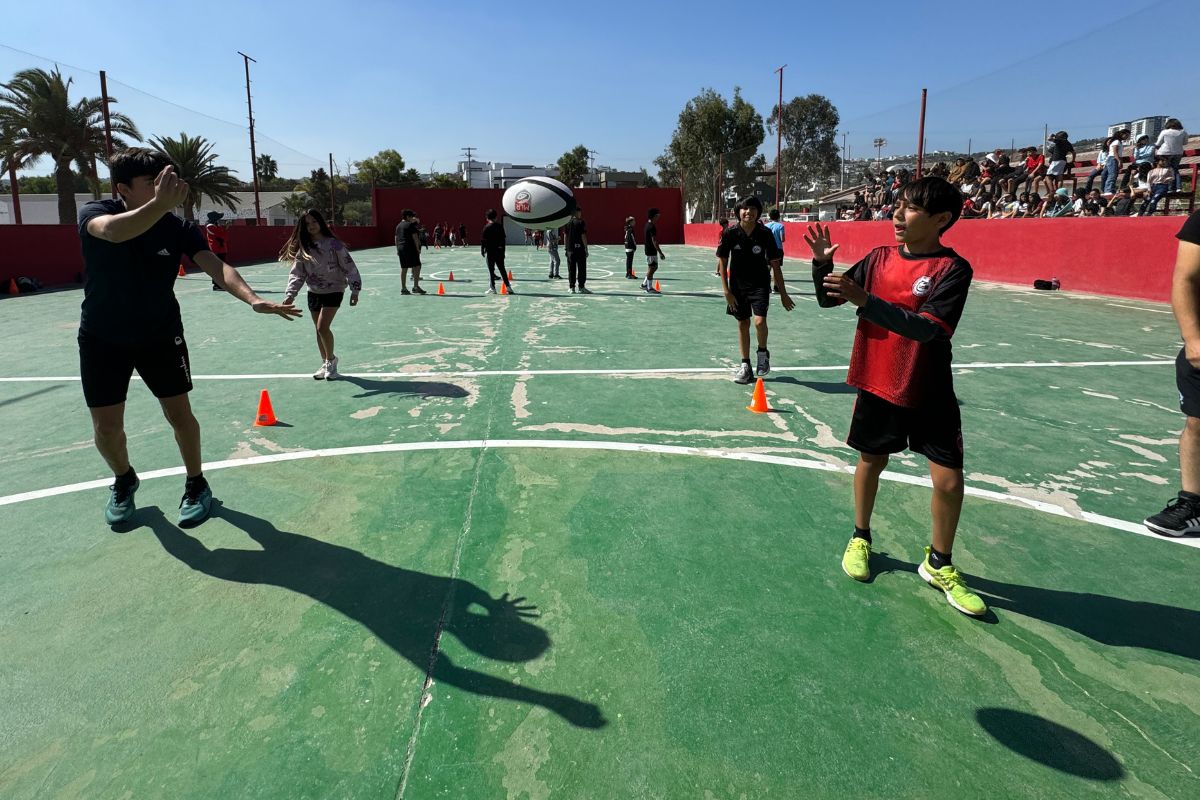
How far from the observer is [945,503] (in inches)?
117

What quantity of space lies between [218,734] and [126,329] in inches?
95.9

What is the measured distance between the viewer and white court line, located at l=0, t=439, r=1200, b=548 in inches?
160

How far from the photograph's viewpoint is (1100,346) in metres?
8.91

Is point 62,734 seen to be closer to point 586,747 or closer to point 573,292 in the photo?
point 586,747

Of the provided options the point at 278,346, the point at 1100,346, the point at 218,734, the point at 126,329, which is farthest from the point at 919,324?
the point at 278,346

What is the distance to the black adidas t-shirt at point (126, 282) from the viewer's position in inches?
139

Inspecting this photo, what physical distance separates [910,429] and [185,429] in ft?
13.4

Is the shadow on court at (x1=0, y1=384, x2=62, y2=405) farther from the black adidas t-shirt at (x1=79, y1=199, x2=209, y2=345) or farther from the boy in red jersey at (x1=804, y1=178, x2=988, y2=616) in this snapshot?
the boy in red jersey at (x1=804, y1=178, x2=988, y2=616)

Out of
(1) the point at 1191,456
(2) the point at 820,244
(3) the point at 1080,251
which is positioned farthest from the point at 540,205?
(3) the point at 1080,251

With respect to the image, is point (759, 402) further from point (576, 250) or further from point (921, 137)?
point (921, 137)

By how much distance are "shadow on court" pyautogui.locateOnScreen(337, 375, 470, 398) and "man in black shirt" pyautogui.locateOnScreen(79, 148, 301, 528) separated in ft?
8.92

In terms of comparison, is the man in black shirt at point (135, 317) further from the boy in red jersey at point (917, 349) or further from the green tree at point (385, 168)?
the green tree at point (385, 168)

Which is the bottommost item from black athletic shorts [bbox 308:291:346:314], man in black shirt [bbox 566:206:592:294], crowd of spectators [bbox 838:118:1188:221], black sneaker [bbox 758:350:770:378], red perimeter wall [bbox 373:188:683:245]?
black sneaker [bbox 758:350:770:378]

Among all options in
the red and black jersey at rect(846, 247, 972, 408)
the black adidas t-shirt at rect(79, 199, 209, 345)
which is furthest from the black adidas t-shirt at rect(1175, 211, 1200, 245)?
the black adidas t-shirt at rect(79, 199, 209, 345)
